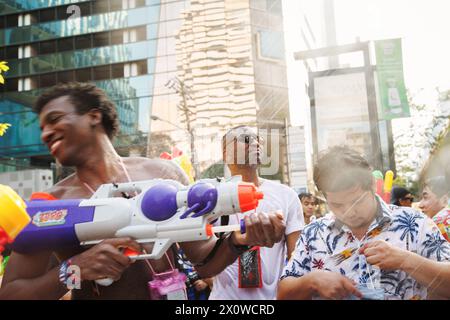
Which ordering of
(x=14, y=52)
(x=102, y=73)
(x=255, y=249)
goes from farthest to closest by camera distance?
(x=14, y=52) → (x=102, y=73) → (x=255, y=249)

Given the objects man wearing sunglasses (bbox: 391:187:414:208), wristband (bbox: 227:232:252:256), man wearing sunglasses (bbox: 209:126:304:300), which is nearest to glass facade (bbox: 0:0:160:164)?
man wearing sunglasses (bbox: 209:126:304:300)

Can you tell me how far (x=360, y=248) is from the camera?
36.4 inches

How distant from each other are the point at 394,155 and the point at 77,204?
714mm

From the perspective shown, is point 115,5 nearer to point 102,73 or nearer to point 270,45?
point 102,73

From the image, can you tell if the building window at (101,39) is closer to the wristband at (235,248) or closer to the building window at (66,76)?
the building window at (66,76)

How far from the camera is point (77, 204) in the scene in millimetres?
888

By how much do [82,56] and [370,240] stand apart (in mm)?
960

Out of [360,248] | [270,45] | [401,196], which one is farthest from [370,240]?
[270,45]

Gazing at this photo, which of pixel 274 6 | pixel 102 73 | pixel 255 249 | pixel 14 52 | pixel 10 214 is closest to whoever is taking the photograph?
pixel 10 214

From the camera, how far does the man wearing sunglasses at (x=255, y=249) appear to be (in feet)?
3.44

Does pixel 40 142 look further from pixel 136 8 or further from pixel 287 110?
pixel 287 110

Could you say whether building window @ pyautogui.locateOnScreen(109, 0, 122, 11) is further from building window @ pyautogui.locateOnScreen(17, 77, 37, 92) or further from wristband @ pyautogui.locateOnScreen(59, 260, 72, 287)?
wristband @ pyautogui.locateOnScreen(59, 260, 72, 287)
